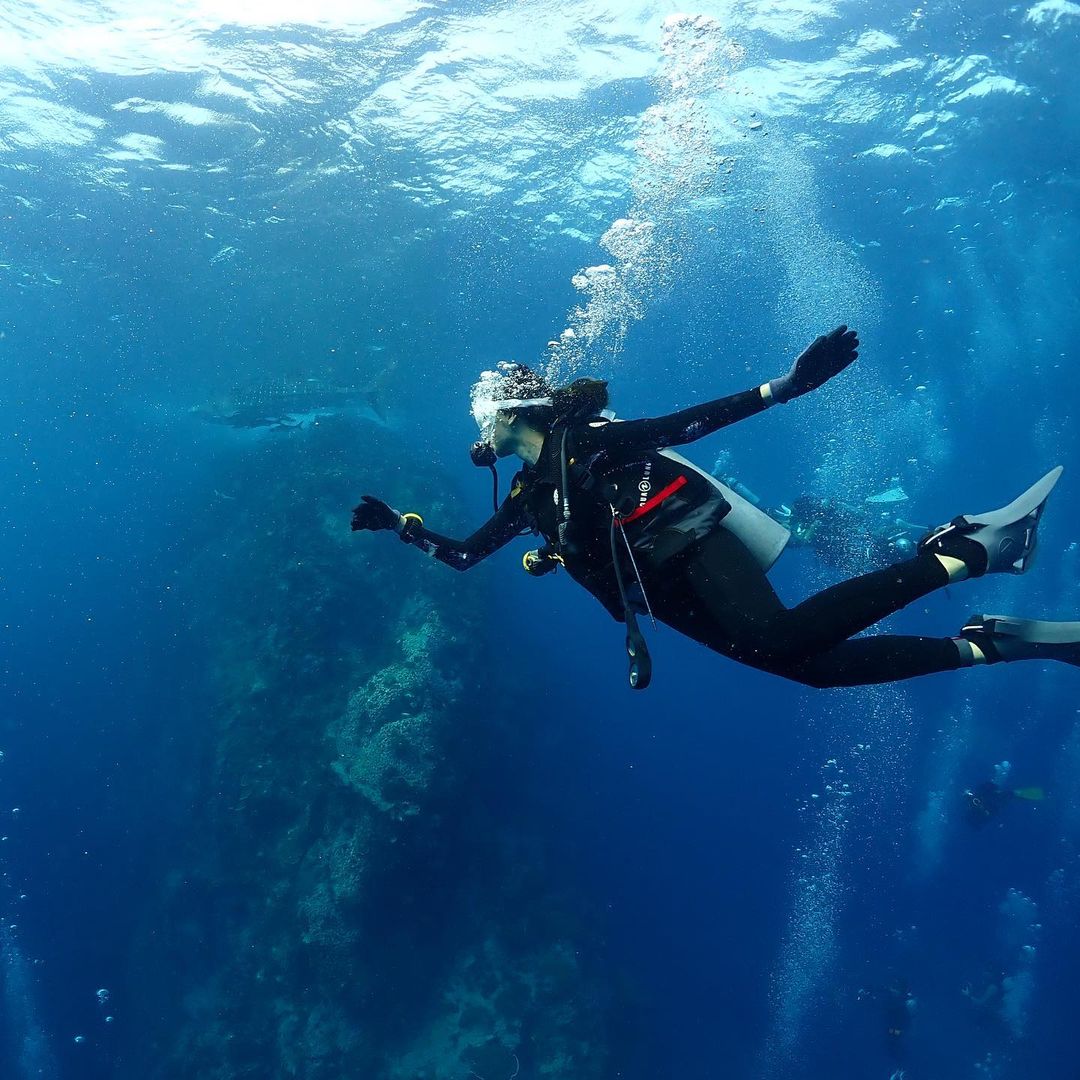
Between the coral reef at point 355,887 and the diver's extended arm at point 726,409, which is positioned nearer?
the diver's extended arm at point 726,409

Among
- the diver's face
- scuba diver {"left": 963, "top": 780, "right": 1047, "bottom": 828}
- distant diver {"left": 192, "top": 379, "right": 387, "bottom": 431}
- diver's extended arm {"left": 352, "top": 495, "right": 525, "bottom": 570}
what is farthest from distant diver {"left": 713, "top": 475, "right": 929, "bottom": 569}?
distant diver {"left": 192, "top": 379, "right": 387, "bottom": 431}

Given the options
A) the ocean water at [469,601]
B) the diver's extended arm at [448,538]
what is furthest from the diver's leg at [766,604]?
the ocean water at [469,601]

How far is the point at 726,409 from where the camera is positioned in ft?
11.1

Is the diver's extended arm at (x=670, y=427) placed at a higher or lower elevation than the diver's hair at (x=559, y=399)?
lower

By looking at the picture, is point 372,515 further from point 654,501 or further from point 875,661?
point 875,661

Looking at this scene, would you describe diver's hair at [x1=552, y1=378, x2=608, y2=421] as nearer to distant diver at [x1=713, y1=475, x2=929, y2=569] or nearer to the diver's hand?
the diver's hand

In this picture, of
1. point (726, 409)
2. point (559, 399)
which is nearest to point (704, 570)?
point (726, 409)

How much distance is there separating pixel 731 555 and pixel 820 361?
1127 mm

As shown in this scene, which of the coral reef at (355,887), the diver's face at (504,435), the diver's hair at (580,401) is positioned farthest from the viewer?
the coral reef at (355,887)

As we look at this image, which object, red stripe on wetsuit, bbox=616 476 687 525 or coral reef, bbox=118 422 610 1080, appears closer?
red stripe on wetsuit, bbox=616 476 687 525

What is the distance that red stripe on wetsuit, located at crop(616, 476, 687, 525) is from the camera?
3.28 meters

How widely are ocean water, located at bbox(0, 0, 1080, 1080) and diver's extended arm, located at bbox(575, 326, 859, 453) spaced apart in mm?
12115

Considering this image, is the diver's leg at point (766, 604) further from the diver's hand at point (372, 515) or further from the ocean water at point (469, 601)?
the ocean water at point (469, 601)

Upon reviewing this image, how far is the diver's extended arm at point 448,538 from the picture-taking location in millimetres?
4516
